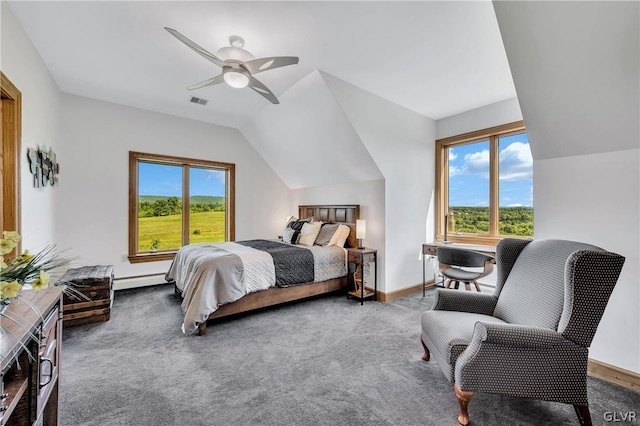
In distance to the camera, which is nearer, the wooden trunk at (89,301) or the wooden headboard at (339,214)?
the wooden trunk at (89,301)

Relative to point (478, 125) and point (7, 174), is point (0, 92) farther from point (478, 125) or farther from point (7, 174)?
point (478, 125)

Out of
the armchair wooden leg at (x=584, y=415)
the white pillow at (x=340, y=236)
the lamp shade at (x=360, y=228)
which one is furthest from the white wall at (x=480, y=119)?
the armchair wooden leg at (x=584, y=415)

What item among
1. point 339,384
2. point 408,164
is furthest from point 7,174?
point 408,164

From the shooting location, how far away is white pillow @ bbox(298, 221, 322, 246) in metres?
4.20

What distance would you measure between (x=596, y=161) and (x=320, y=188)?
3631 millimetres

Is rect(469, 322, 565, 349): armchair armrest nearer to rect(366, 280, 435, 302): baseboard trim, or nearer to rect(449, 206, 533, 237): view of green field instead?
rect(366, 280, 435, 302): baseboard trim

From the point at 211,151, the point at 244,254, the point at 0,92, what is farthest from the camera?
the point at 211,151

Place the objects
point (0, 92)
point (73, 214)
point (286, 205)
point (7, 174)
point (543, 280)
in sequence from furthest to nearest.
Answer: point (286, 205)
point (73, 214)
point (7, 174)
point (0, 92)
point (543, 280)

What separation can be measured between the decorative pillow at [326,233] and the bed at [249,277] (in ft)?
0.59

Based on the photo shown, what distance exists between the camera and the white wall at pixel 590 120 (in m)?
1.66

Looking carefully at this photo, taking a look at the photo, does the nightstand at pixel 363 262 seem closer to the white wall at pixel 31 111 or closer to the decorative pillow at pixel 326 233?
the decorative pillow at pixel 326 233

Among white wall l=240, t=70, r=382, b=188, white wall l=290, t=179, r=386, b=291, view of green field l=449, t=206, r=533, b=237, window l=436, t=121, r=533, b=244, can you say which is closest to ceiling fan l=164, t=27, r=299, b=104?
white wall l=240, t=70, r=382, b=188

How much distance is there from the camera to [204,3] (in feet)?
6.69

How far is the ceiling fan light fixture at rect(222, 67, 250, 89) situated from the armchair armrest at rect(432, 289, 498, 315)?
249cm
